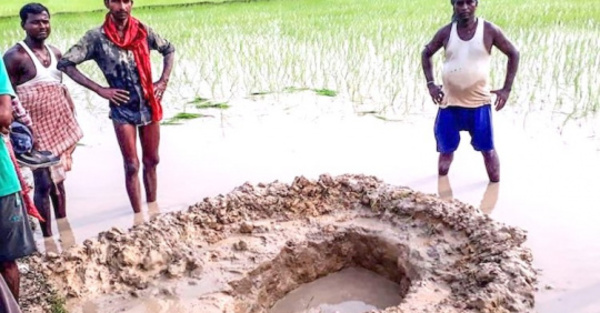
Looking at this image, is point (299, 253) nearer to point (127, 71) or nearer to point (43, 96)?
point (127, 71)

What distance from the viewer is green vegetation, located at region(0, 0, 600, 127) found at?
18.8ft

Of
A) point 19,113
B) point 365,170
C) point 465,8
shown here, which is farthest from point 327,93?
point 19,113

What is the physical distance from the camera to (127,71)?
327cm

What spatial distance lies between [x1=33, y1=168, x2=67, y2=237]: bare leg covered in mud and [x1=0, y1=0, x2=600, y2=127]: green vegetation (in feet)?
7.97

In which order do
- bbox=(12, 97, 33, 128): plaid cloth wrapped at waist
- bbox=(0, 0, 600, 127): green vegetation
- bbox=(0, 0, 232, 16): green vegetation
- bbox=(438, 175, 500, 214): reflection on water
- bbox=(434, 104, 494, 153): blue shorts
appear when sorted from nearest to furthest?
1. bbox=(12, 97, 33, 128): plaid cloth wrapped at waist
2. bbox=(438, 175, 500, 214): reflection on water
3. bbox=(434, 104, 494, 153): blue shorts
4. bbox=(0, 0, 600, 127): green vegetation
5. bbox=(0, 0, 232, 16): green vegetation

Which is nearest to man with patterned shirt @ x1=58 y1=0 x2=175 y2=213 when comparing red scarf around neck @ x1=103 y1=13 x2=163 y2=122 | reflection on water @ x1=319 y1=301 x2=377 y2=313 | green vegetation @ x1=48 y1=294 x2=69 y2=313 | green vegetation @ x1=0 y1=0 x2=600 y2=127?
red scarf around neck @ x1=103 y1=13 x2=163 y2=122

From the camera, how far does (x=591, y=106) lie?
502 centimetres

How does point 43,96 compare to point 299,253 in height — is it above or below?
above

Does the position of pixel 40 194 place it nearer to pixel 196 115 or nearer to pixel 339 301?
pixel 339 301

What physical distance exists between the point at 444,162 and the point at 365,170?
1.81 ft

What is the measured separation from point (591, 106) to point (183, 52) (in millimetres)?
5107

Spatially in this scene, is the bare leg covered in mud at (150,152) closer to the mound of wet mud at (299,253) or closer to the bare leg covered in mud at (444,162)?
the mound of wet mud at (299,253)

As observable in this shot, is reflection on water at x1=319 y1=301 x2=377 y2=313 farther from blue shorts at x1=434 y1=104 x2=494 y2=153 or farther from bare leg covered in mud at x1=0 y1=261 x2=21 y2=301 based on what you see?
blue shorts at x1=434 y1=104 x2=494 y2=153

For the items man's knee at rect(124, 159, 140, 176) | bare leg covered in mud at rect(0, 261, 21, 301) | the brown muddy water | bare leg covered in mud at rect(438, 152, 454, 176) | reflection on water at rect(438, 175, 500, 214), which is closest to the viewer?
bare leg covered in mud at rect(0, 261, 21, 301)
